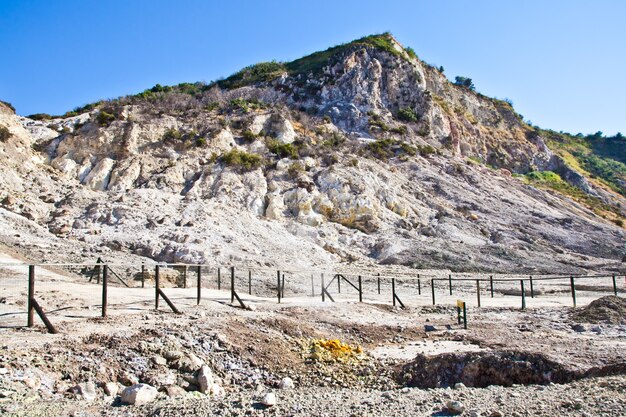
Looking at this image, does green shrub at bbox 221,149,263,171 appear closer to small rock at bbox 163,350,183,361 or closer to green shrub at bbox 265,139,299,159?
green shrub at bbox 265,139,299,159

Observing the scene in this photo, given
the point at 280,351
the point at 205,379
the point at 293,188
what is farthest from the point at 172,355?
the point at 293,188

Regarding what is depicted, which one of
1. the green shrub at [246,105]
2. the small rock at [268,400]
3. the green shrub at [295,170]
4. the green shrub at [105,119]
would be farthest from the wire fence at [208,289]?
the green shrub at [246,105]

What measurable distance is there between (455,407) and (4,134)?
32.7m

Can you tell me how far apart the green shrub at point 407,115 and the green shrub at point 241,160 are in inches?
837

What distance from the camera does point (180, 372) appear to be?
7.08 m

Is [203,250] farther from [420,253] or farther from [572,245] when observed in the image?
[572,245]

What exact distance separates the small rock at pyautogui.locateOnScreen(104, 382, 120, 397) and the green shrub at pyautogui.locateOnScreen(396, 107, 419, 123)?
47.2 m

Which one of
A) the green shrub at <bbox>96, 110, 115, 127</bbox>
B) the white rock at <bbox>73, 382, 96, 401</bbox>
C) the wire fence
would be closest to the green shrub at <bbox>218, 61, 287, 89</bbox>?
the green shrub at <bbox>96, 110, 115, 127</bbox>

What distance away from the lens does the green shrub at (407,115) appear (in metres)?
50.2

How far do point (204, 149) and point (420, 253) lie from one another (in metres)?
17.7

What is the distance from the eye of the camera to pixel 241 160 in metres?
34.2

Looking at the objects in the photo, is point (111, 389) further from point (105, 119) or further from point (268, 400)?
point (105, 119)

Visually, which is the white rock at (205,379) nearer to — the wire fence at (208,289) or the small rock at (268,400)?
the small rock at (268,400)

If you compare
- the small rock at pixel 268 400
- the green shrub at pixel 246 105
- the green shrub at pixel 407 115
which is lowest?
the small rock at pixel 268 400
